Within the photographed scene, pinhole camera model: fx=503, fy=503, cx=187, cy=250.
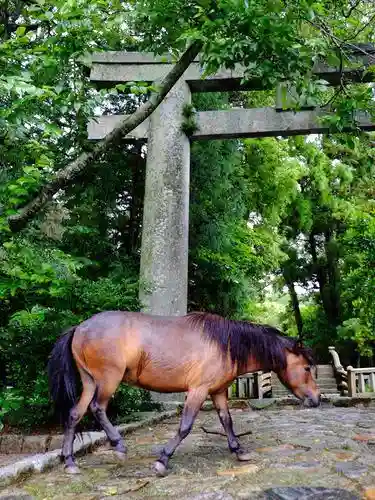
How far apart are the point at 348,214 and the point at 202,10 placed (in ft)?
39.8

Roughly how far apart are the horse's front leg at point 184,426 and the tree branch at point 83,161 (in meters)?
1.86

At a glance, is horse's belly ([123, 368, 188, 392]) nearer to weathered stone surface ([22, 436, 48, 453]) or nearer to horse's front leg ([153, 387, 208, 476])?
horse's front leg ([153, 387, 208, 476])

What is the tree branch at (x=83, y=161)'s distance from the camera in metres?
3.55

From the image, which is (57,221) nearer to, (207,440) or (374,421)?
(207,440)

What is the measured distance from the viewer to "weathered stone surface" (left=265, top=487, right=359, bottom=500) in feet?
9.86

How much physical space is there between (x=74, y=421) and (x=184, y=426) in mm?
897

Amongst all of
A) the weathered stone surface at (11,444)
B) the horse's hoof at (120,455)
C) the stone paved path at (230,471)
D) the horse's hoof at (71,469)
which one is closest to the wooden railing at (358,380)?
the stone paved path at (230,471)

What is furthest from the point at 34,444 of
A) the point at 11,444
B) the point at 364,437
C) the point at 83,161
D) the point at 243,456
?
the point at 364,437

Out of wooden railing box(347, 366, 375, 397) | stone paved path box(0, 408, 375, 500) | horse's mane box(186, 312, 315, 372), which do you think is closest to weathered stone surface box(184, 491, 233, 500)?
stone paved path box(0, 408, 375, 500)

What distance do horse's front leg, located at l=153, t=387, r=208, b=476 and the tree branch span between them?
186 centimetres

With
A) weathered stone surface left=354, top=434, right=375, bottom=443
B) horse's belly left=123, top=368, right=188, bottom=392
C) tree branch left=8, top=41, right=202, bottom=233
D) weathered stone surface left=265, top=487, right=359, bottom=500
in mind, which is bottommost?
weathered stone surface left=265, top=487, right=359, bottom=500

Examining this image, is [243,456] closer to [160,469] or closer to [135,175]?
[160,469]

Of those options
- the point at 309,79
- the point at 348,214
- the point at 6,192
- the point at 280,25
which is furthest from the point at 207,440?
the point at 348,214

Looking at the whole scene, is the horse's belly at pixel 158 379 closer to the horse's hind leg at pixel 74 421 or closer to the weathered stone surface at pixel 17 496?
the horse's hind leg at pixel 74 421
